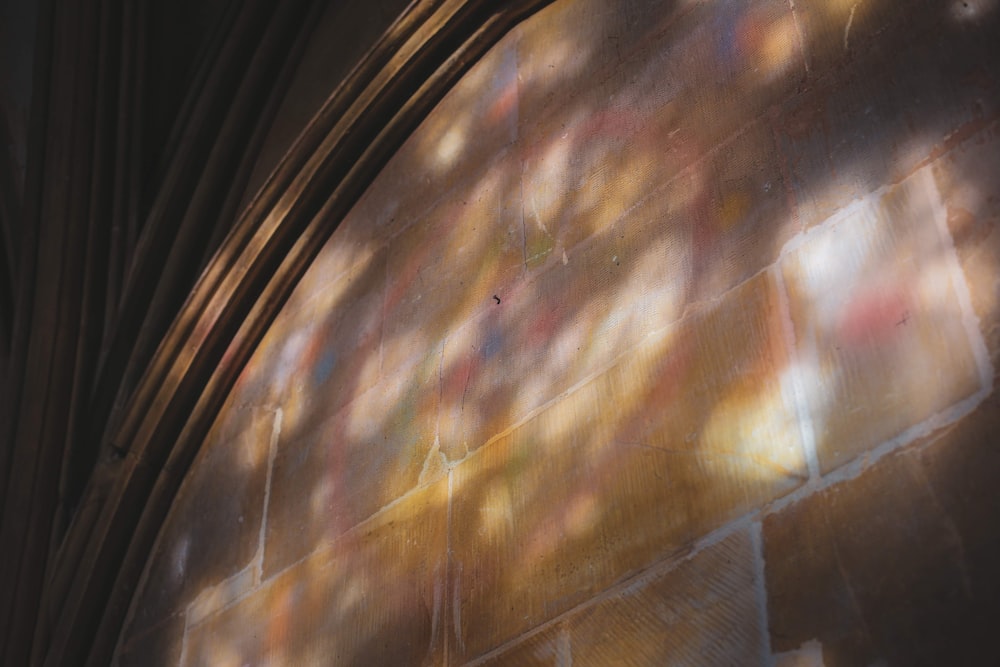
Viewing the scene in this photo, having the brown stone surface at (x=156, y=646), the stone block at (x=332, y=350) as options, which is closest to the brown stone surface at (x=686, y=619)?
the stone block at (x=332, y=350)

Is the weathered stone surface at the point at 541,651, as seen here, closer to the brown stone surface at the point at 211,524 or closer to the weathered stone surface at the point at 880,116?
the weathered stone surface at the point at 880,116

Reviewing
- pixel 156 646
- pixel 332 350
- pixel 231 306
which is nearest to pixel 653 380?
pixel 332 350

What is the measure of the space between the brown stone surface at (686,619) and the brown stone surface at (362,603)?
65 cm

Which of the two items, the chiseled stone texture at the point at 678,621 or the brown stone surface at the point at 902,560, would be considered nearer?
the brown stone surface at the point at 902,560

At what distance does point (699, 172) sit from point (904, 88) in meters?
0.70

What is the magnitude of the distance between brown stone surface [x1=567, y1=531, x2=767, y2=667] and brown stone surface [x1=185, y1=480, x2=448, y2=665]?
0.65m

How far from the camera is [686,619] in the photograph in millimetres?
3084

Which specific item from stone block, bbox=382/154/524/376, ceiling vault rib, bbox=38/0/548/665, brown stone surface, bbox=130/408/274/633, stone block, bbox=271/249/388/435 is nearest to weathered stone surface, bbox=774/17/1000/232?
stone block, bbox=382/154/524/376

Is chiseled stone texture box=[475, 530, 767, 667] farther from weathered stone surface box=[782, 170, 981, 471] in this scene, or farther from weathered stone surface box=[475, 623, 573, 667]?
Answer: weathered stone surface box=[782, 170, 981, 471]

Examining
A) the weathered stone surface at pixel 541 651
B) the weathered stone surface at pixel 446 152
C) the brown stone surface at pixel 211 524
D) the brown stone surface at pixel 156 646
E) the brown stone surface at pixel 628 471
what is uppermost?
the weathered stone surface at pixel 446 152

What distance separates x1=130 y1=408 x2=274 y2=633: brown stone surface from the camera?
202 inches

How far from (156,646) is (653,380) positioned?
2666 mm

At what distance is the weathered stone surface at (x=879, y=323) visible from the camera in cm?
288

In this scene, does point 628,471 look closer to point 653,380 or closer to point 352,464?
point 653,380
